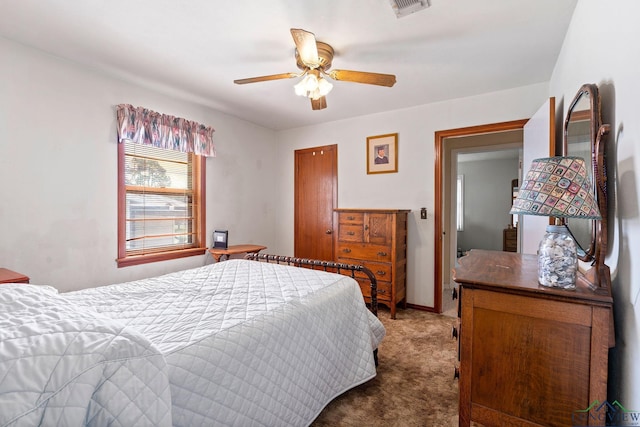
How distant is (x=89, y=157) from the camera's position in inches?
103

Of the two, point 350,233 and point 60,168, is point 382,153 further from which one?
point 60,168

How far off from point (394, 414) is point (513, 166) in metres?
6.60

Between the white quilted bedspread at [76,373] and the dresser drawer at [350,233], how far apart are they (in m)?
2.74

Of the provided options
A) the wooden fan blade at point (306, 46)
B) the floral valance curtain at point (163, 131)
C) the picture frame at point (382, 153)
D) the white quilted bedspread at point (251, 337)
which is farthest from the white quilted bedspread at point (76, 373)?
the picture frame at point (382, 153)

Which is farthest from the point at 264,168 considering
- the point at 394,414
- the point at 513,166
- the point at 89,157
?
the point at 513,166


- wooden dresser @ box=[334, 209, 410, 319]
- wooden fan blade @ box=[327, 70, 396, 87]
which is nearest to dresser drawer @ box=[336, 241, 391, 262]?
wooden dresser @ box=[334, 209, 410, 319]

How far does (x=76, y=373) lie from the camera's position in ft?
2.44

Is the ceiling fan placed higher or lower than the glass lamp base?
higher

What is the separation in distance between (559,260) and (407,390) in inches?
54.4

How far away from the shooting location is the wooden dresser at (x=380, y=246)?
3.28 m

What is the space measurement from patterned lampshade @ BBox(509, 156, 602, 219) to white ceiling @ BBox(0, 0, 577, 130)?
1.25m

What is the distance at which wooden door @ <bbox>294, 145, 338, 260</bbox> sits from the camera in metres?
4.20

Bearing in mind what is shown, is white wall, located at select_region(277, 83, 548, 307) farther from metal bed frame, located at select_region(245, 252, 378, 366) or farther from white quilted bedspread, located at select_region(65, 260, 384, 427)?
white quilted bedspread, located at select_region(65, 260, 384, 427)

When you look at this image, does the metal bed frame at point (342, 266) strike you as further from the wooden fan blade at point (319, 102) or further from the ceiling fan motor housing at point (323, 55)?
the ceiling fan motor housing at point (323, 55)
